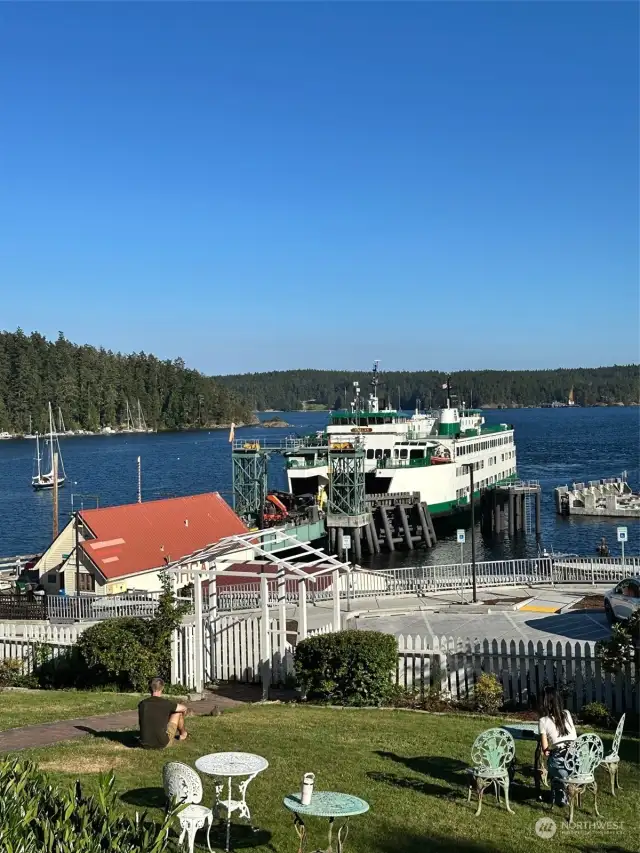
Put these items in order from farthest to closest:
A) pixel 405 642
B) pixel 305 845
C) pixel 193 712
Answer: pixel 405 642 < pixel 193 712 < pixel 305 845

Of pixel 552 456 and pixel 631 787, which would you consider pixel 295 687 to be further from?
pixel 552 456

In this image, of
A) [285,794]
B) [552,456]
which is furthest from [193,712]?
[552,456]

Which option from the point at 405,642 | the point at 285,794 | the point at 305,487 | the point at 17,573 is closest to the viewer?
the point at 285,794

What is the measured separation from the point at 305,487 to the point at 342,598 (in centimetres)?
3679

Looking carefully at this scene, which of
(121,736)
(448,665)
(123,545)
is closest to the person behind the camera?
(121,736)

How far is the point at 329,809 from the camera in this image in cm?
762

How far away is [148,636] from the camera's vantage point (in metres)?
16.1

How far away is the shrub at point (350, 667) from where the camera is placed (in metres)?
14.0

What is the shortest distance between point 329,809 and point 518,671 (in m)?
6.90

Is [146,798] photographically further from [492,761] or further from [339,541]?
[339,541]

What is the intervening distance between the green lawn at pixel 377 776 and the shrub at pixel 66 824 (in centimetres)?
193

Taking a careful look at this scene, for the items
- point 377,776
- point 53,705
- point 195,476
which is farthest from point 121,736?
point 195,476

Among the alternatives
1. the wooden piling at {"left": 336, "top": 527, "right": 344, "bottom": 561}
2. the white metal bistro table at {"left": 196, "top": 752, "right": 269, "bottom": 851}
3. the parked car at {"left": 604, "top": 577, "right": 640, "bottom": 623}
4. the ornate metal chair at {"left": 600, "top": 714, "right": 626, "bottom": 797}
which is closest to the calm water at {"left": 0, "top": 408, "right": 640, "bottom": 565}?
the wooden piling at {"left": 336, "top": 527, "right": 344, "bottom": 561}

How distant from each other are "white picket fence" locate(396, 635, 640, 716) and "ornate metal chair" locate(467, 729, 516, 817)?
171 inches
